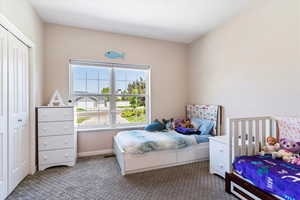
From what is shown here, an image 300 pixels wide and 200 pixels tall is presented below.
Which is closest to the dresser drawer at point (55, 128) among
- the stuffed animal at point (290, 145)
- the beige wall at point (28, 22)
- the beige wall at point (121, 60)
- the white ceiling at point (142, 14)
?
the beige wall at point (28, 22)

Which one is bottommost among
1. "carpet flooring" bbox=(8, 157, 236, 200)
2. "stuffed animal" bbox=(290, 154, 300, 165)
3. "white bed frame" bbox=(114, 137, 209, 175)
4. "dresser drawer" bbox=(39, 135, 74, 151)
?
"carpet flooring" bbox=(8, 157, 236, 200)

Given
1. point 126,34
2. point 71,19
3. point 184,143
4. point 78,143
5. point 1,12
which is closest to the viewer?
point 1,12

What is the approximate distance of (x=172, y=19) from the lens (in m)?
2.84

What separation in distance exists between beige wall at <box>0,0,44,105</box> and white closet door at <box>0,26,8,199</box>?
232mm

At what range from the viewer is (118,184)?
2.09m

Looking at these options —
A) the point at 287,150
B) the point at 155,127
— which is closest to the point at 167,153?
the point at 155,127

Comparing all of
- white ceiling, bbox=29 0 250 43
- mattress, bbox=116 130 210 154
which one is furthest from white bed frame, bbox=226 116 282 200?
white ceiling, bbox=29 0 250 43

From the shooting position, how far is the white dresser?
2.50 meters

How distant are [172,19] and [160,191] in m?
2.76

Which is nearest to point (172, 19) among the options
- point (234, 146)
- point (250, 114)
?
point (250, 114)

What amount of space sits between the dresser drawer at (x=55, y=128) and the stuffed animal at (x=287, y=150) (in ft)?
9.59

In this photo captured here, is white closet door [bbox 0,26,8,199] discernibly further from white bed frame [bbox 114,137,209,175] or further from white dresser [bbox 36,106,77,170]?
white bed frame [bbox 114,137,209,175]

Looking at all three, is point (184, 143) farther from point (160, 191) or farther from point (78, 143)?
point (78, 143)

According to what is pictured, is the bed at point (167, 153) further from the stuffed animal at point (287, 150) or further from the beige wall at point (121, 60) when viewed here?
the stuffed animal at point (287, 150)
